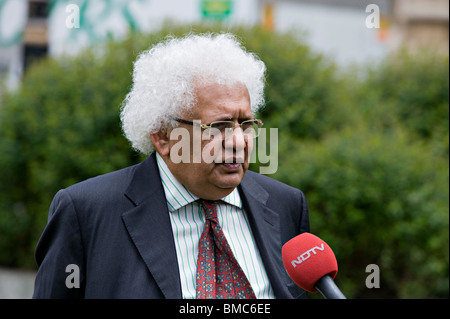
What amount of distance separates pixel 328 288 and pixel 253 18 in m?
10.8

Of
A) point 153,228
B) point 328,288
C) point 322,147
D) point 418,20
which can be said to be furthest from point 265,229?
point 418,20

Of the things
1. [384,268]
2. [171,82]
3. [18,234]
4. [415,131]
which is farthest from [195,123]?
[415,131]

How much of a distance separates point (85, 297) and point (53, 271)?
0.52 feet

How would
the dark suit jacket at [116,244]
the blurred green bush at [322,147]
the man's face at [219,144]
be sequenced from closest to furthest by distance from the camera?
the dark suit jacket at [116,244], the man's face at [219,144], the blurred green bush at [322,147]

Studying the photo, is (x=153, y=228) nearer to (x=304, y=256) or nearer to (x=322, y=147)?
(x=304, y=256)

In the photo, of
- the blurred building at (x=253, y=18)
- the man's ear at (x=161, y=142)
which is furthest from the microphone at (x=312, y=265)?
the blurred building at (x=253, y=18)

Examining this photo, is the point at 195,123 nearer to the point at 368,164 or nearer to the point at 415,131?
the point at 368,164

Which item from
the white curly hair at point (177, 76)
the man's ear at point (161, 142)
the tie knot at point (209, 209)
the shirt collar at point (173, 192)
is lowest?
the tie knot at point (209, 209)

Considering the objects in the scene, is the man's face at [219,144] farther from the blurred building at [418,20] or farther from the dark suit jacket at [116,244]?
the blurred building at [418,20]

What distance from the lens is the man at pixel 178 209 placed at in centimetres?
248

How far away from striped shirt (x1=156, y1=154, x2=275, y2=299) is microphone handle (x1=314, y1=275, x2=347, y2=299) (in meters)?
0.45

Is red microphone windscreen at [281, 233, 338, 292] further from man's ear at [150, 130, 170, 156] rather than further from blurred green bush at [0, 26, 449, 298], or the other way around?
blurred green bush at [0, 26, 449, 298]

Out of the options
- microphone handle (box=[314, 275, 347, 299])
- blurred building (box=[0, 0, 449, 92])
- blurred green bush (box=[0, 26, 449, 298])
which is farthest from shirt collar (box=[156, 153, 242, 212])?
blurred building (box=[0, 0, 449, 92])

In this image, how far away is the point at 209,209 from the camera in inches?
106
